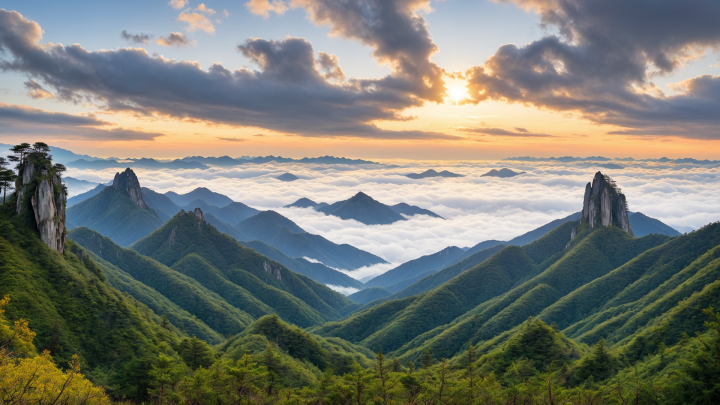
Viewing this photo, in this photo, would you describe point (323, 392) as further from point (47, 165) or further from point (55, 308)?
point (47, 165)

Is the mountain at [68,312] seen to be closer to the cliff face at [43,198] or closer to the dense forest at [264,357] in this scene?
the dense forest at [264,357]

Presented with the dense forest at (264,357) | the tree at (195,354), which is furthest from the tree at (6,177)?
the tree at (195,354)

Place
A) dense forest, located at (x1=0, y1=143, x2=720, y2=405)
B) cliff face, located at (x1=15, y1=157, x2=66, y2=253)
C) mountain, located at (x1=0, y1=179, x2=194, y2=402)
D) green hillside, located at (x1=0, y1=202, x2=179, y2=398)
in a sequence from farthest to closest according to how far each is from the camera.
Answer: cliff face, located at (x1=15, y1=157, x2=66, y2=253)
green hillside, located at (x1=0, y1=202, x2=179, y2=398)
mountain, located at (x1=0, y1=179, x2=194, y2=402)
dense forest, located at (x1=0, y1=143, x2=720, y2=405)

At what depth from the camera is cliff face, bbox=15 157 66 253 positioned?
124 m

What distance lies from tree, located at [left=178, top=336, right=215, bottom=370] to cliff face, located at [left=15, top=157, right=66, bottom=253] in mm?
55191

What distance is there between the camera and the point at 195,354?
10438 centimetres

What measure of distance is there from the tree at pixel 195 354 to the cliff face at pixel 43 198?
5519 centimetres

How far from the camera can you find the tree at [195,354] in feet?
337

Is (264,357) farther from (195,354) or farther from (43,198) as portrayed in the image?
(43,198)

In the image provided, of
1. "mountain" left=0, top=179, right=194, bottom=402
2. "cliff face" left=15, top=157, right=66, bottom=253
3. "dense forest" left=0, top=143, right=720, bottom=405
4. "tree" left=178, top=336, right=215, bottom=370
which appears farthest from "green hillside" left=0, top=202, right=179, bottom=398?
"tree" left=178, top=336, right=215, bottom=370

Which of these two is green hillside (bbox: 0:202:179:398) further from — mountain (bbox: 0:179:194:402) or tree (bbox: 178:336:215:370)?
tree (bbox: 178:336:215:370)

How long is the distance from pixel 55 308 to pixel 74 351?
52.3 ft

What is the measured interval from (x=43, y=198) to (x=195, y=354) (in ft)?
224

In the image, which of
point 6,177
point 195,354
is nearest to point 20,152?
point 6,177
